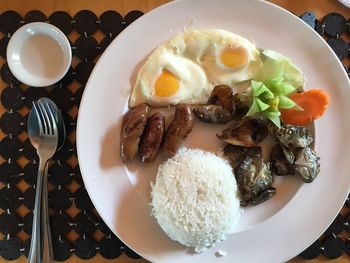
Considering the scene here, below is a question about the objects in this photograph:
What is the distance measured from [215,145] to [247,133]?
0.14 meters

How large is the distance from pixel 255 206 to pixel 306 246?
24 centimetres

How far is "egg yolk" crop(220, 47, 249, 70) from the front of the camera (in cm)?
188

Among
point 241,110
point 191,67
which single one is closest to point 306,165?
point 241,110

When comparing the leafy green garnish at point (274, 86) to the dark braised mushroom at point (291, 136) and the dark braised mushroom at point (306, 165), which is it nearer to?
the dark braised mushroom at point (291, 136)

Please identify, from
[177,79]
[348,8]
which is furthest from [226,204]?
[348,8]

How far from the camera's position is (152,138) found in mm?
1846

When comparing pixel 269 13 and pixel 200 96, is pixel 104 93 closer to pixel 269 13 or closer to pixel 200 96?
pixel 200 96

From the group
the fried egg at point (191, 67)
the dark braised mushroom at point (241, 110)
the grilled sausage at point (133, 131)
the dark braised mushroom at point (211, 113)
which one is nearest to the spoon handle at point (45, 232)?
the grilled sausage at point (133, 131)

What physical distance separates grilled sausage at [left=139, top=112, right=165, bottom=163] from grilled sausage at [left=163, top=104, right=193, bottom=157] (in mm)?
33

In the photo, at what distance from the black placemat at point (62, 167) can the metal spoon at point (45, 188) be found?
41 millimetres

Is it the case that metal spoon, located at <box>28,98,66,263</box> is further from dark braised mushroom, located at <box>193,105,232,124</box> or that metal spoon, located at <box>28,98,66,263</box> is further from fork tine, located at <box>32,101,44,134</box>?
dark braised mushroom, located at <box>193,105,232,124</box>

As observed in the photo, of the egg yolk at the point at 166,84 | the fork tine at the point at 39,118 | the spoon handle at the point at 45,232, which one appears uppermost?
the egg yolk at the point at 166,84

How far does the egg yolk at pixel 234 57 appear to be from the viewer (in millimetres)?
1877

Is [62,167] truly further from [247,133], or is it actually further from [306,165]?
[306,165]
